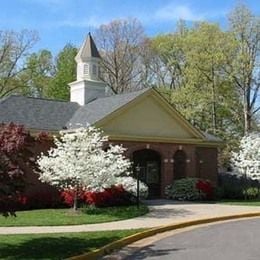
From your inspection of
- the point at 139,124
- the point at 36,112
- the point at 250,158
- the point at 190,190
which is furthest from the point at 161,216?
the point at 250,158

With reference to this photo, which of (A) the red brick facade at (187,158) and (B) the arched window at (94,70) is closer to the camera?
(A) the red brick facade at (187,158)

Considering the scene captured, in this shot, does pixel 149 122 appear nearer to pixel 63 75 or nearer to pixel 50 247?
pixel 50 247

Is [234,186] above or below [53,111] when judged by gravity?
below

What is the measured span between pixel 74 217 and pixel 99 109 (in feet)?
38.3

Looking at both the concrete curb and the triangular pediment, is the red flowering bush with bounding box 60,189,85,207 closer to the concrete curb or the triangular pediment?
the triangular pediment

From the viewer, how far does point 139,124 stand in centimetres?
3105

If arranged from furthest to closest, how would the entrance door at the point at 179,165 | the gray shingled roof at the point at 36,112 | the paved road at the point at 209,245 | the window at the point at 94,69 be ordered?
1. the window at the point at 94,69
2. the entrance door at the point at 179,165
3. the gray shingled roof at the point at 36,112
4. the paved road at the point at 209,245

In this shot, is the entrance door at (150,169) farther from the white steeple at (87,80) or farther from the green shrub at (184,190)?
the white steeple at (87,80)

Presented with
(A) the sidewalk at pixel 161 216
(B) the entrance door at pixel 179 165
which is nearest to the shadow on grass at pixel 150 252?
(A) the sidewalk at pixel 161 216

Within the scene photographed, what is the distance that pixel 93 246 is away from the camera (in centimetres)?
1387

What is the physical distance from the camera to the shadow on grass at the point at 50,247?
488 inches

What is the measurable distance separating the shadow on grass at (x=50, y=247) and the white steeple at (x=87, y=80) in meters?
21.0

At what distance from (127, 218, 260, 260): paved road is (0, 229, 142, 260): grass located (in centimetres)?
124

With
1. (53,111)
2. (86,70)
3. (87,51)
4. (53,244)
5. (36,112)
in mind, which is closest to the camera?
(53,244)
